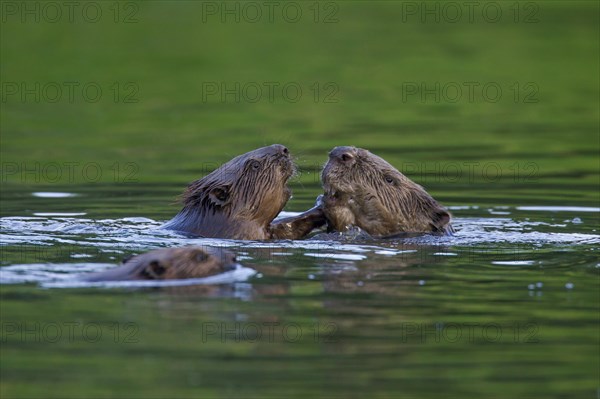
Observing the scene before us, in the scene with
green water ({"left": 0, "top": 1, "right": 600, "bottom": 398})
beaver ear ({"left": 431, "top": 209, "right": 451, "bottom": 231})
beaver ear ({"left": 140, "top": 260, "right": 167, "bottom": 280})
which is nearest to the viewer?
green water ({"left": 0, "top": 1, "right": 600, "bottom": 398})

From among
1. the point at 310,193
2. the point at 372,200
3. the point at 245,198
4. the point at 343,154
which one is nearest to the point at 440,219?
the point at 372,200

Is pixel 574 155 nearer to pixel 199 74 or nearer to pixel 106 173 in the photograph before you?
pixel 106 173

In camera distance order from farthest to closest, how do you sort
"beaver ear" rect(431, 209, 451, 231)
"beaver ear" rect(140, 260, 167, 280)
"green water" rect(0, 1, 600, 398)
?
"beaver ear" rect(431, 209, 451, 231) → "beaver ear" rect(140, 260, 167, 280) → "green water" rect(0, 1, 600, 398)

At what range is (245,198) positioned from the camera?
37.1 ft

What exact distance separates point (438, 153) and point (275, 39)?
1217cm

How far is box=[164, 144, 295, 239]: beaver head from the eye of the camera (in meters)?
11.3

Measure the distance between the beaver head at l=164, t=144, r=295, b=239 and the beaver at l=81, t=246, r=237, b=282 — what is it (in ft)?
6.15

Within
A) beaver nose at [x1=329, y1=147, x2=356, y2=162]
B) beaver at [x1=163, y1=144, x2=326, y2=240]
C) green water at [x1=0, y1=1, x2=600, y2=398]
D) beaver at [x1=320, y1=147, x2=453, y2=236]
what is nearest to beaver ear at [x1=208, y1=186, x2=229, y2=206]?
beaver at [x1=163, y1=144, x2=326, y2=240]

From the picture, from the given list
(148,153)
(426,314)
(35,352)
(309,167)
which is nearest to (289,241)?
(426,314)

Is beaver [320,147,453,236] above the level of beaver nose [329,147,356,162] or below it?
below

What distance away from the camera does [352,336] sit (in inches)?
307

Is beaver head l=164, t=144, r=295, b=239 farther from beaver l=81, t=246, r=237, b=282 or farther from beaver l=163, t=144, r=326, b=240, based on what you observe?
beaver l=81, t=246, r=237, b=282

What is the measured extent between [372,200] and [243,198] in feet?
3.79

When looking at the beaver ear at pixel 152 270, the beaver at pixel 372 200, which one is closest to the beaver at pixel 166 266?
the beaver ear at pixel 152 270
